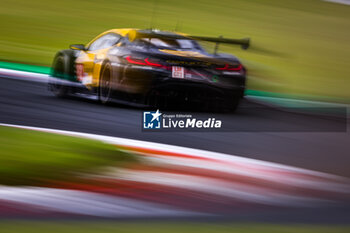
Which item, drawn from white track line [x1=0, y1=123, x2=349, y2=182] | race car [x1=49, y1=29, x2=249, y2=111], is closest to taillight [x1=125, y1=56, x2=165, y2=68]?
race car [x1=49, y1=29, x2=249, y2=111]

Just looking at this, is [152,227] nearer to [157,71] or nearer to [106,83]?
[157,71]

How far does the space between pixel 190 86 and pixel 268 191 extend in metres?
1.58

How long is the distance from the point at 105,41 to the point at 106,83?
431 mm

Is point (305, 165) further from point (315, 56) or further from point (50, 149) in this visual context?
point (315, 56)

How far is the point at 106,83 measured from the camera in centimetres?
533

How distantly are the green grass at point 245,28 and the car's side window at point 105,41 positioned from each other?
399 millimetres

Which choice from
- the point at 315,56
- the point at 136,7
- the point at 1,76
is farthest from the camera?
the point at 315,56

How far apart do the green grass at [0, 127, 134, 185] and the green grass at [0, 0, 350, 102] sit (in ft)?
5.21

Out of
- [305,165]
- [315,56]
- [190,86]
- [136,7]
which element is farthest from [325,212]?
[315,56]

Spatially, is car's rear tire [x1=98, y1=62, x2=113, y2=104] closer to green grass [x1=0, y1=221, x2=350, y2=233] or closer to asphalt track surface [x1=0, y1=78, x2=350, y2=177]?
asphalt track surface [x1=0, y1=78, x2=350, y2=177]

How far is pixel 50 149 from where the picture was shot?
4.48m

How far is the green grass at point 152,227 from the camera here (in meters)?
2.90

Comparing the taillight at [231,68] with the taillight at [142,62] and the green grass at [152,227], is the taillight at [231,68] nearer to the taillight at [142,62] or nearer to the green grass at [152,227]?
the taillight at [142,62]

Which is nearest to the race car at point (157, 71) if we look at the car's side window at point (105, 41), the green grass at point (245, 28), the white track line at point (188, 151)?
the car's side window at point (105, 41)
